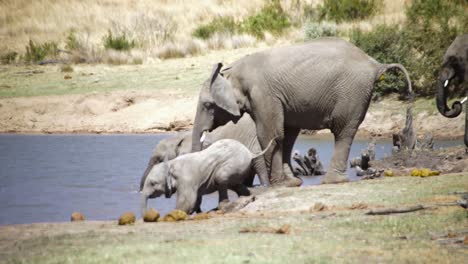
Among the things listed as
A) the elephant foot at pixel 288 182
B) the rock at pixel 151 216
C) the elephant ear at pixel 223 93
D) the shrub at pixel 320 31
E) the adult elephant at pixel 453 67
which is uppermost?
the adult elephant at pixel 453 67

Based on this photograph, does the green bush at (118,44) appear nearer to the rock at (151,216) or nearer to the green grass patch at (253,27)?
the green grass patch at (253,27)

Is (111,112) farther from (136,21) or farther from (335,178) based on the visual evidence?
(335,178)

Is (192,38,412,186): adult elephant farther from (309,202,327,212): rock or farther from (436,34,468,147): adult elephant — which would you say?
(309,202,327,212): rock

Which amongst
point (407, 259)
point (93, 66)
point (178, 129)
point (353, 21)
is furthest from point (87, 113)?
point (407, 259)

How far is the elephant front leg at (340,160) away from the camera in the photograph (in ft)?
48.9

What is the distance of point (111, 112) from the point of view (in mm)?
29688

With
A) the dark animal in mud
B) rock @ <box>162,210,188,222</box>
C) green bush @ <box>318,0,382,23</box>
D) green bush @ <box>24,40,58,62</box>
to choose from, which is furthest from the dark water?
green bush @ <box>318,0,382,23</box>

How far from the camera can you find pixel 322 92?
14.8 m

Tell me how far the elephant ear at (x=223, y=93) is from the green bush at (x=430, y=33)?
14.2 meters

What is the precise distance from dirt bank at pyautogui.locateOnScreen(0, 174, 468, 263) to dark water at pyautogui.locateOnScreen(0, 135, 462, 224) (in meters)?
3.18

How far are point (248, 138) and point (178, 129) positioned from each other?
11.6 metres

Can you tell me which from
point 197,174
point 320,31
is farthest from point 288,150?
point 320,31

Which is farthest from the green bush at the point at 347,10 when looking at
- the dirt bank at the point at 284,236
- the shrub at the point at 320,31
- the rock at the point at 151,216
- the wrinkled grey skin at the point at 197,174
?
the rock at the point at 151,216

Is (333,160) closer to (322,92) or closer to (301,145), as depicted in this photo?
(322,92)
